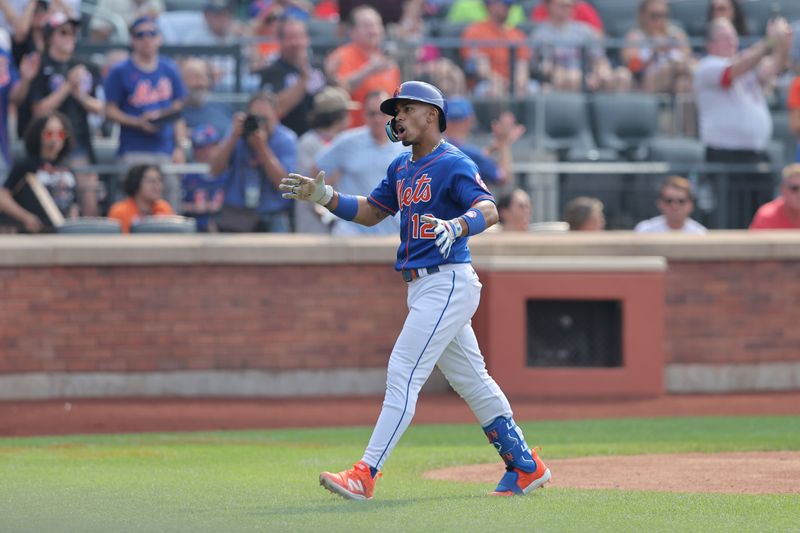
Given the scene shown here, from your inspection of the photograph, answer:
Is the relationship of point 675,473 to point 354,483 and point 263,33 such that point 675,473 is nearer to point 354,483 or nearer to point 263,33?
point 354,483

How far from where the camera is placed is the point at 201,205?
43.2 feet

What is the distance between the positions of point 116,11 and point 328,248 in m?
5.36

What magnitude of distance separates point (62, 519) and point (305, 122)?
808 cm

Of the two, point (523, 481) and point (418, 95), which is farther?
point (523, 481)

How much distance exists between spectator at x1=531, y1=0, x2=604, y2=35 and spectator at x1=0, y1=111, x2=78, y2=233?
6.58 m

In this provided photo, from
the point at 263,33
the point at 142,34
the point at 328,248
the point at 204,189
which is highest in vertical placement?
the point at 263,33

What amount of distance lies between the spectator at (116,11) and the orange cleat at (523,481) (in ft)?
31.9

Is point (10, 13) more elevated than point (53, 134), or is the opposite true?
point (10, 13)

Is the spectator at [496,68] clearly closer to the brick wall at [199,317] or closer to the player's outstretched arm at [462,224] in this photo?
the brick wall at [199,317]

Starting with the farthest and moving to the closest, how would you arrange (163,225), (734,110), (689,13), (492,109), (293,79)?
1. (689,13)
2. (492,109)
3. (734,110)
4. (293,79)
5. (163,225)

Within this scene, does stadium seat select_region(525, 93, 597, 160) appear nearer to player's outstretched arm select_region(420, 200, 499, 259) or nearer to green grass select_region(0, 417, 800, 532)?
green grass select_region(0, 417, 800, 532)

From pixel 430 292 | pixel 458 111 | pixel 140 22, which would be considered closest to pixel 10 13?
pixel 140 22

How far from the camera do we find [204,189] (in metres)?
13.1

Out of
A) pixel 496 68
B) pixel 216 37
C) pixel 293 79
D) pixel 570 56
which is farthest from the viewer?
pixel 216 37
